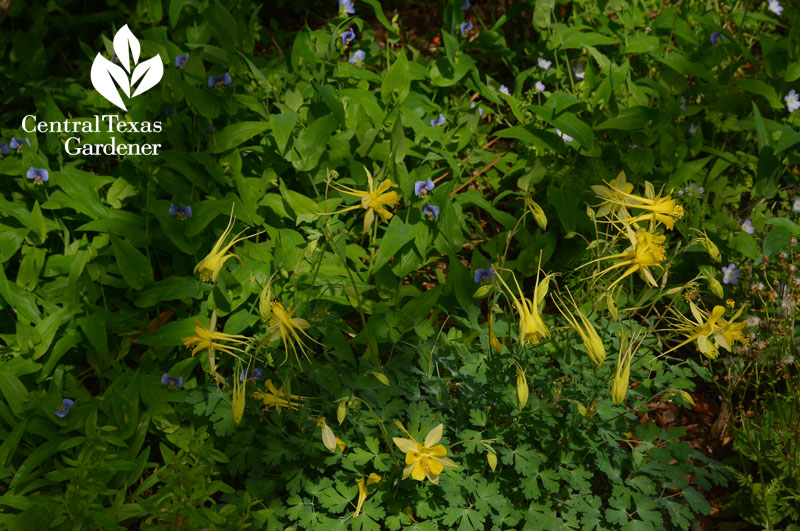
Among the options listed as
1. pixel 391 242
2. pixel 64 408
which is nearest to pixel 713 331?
pixel 391 242

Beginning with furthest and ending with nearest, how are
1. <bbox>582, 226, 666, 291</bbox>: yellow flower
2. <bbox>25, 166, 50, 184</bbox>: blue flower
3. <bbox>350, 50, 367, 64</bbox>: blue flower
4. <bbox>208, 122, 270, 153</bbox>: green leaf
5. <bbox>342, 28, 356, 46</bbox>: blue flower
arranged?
<bbox>350, 50, 367, 64</bbox>: blue flower
<bbox>342, 28, 356, 46</bbox>: blue flower
<bbox>208, 122, 270, 153</bbox>: green leaf
<bbox>25, 166, 50, 184</bbox>: blue flower
<bbox>582, 226, 666, 291</bbox>: yellow flower

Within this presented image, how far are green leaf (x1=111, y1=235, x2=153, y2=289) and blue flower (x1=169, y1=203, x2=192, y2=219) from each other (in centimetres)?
18

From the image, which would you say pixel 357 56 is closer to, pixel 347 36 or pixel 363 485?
pixel 347 36

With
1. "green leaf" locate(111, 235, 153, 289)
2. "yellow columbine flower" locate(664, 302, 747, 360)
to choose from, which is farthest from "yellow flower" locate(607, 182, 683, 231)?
"green leaf" locate(111, 235, 153, 289)

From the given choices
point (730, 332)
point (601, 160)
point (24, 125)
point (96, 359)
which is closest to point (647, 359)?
point (730, 332)

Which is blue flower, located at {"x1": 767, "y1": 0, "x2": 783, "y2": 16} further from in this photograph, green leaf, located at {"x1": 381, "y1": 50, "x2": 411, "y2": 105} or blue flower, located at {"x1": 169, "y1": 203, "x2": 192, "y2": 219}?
blue flower, located at {"x1": 169, "y1": 203, "x2": 192, "y2": 219}

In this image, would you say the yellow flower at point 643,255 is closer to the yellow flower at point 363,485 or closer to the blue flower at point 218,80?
the yellow flower at point 363,485

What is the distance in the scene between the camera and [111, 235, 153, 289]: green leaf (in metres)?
2.23

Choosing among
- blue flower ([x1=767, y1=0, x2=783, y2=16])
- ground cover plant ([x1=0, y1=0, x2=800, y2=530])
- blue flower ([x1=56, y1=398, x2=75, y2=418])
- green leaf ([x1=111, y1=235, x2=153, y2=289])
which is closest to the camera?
ground cover plant ([x1=0, y1=0, x2=800, y2=530])

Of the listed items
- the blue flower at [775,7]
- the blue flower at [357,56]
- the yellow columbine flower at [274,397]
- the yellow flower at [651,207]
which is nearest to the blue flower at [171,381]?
the yellow columbine flower at [274,397]

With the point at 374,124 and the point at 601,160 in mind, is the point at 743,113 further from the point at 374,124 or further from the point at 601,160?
the point at 374,124

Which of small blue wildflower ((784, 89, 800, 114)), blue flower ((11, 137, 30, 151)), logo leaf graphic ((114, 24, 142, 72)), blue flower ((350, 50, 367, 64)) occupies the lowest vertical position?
blue flower ((11, 137, 30, 151))

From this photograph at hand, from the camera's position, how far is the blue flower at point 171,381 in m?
2.14

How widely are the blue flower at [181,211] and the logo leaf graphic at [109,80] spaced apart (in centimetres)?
60
